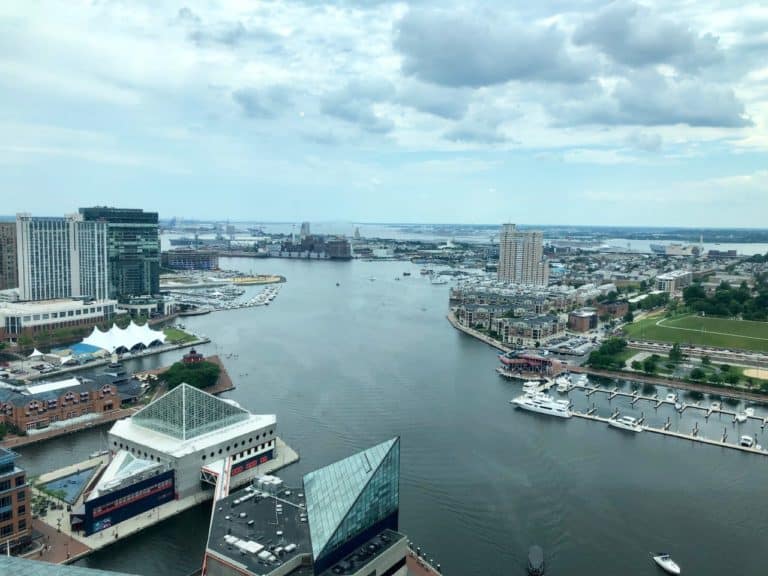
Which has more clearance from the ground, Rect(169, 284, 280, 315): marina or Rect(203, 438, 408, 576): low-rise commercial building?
Rect(203, 438, 408, 576): low-rise commercial building

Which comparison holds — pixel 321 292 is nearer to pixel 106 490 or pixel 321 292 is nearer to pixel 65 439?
pixel 65 439

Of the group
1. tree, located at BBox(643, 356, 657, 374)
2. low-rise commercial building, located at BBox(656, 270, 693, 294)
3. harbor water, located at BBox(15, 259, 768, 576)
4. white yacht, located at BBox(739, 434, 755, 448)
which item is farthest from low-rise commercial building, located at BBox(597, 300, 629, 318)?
white yacht, located at BBox(739, 434, 755, 448)

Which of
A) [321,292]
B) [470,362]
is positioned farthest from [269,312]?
[470,362]

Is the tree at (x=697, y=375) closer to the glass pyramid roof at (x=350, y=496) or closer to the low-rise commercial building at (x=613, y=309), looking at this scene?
the low-rise commercial building at (x=613, y=309)

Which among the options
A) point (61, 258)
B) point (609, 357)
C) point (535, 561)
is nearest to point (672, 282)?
point (609, 357)

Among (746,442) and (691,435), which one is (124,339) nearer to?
(691,435)

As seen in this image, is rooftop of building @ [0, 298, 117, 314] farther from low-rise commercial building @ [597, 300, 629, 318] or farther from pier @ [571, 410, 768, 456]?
low-rise commercial building @ [597, 300, 629, 318]
